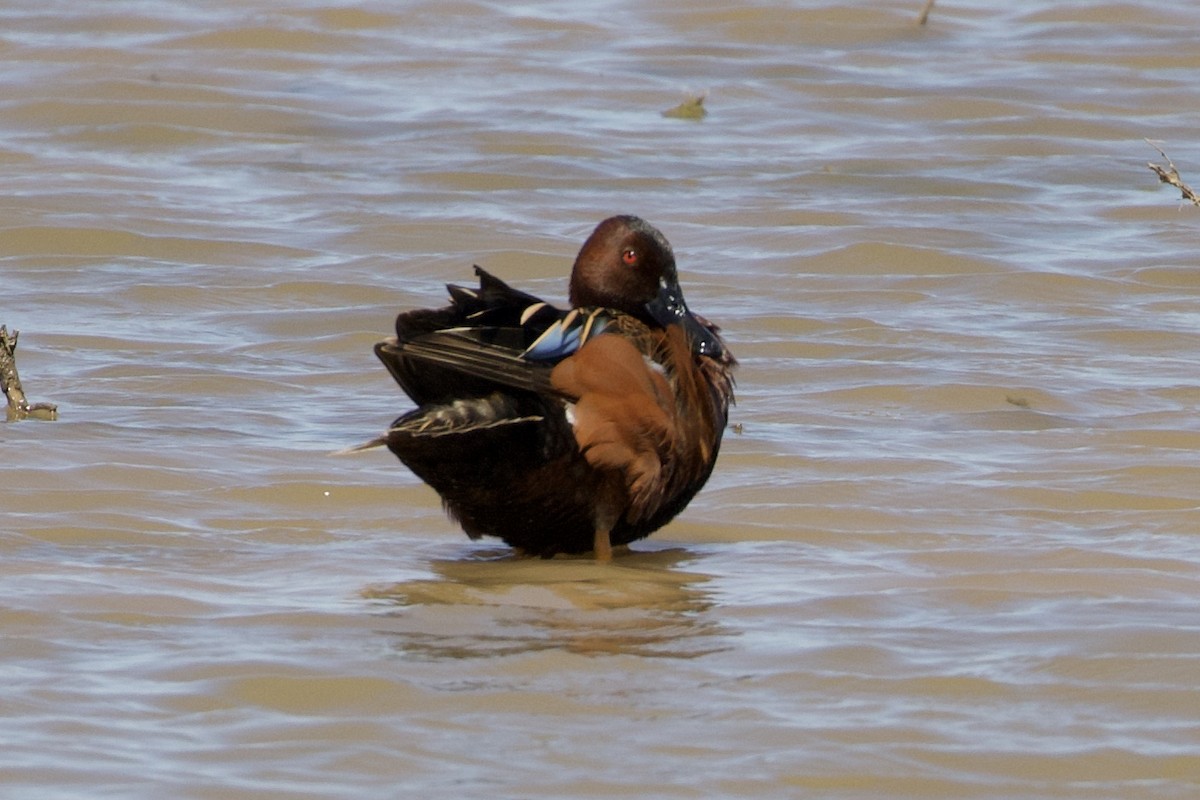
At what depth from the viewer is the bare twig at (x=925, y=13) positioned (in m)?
16.2

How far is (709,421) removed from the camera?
6.27m

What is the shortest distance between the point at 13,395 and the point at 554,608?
8.51ft

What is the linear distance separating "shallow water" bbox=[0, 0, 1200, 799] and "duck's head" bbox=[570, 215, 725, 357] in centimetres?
67

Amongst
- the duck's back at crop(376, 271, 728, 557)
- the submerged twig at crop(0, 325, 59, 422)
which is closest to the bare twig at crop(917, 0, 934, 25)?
the submerged twig at crop(0, 325, 59, 422)

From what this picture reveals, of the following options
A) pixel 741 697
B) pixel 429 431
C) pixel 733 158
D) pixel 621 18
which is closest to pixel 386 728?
pixel 741 697

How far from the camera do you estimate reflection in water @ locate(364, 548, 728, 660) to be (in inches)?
208

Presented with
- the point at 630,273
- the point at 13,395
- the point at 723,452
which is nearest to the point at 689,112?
the point at 723,452

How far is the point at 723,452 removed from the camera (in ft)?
24.3

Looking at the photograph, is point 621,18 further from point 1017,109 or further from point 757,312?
point 757,312

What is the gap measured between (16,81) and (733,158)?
179 inches

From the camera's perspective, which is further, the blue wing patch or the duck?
the blue wing patch

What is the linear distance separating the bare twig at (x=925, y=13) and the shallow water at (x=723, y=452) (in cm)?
17

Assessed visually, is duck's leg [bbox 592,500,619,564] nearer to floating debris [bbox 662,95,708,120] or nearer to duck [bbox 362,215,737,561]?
duck [bbox 362,215,737,561]

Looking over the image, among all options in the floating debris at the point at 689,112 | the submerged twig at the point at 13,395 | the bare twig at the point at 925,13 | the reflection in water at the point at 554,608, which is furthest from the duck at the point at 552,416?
the bare twig at the point at 925,13
